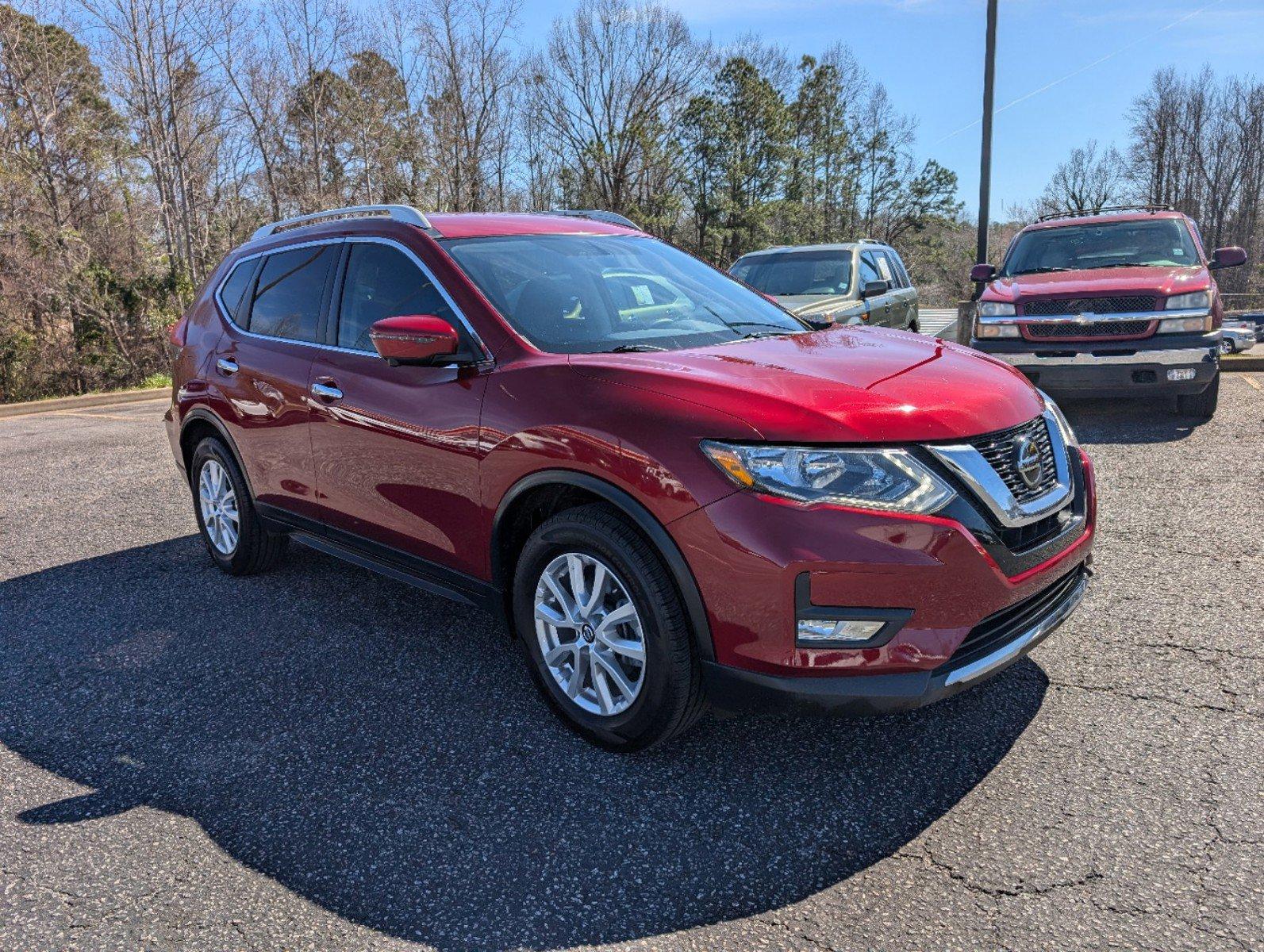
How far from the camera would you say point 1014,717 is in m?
3.14

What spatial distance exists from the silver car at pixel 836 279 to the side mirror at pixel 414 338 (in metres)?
6.60

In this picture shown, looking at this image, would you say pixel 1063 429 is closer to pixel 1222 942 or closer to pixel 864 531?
pixel 864 531

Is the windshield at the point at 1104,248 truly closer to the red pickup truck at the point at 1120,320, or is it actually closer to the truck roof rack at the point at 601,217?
the red pickup truck at the point at 1120,320

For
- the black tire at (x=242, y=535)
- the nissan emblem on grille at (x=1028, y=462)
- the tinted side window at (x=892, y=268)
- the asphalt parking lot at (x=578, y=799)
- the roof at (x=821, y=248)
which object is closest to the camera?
the asphalt parking lot at (x=578, y=799)

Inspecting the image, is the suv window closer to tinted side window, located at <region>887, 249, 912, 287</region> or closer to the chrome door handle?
tinted side window, located at <region>887, 249, 912, 287</region>

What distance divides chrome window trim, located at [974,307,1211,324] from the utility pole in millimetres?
5922

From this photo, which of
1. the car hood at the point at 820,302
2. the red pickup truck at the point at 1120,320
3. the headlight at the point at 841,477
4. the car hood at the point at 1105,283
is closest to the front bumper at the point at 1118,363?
the red pickup truck at the point at 1120,320

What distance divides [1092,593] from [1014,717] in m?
1.38

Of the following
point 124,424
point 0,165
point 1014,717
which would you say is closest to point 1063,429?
point 1014,717

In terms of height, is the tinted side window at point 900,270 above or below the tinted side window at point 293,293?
above

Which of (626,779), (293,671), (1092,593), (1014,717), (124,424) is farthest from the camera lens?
(124,424)

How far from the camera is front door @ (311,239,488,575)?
334 centimetres

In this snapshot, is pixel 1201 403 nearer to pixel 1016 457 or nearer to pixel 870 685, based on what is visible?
pixel 1016 457

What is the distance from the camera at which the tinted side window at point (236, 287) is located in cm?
486
